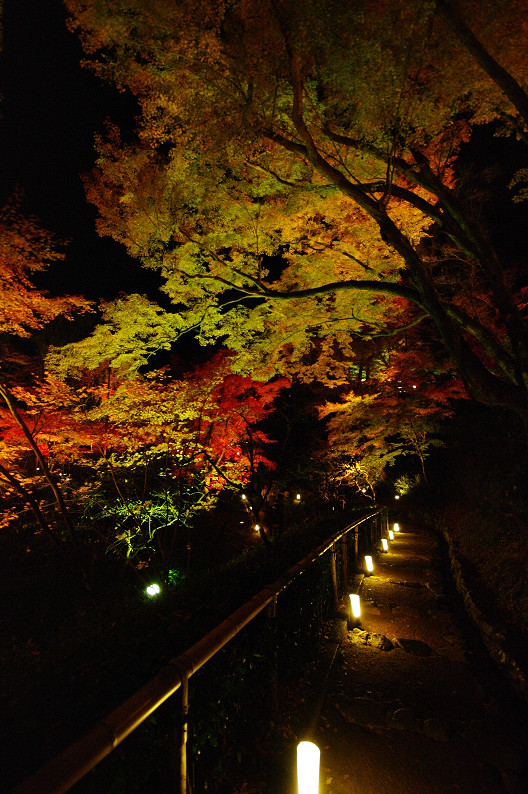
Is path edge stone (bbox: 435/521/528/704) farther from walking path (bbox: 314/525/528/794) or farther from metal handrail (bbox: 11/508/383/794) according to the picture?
metal handrail (bbox: 11/508/383/794)

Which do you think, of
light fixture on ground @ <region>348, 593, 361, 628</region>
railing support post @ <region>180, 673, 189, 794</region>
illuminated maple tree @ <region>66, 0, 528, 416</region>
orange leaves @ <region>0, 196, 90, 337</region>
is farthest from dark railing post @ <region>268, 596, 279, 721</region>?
orange leaves @ <region>0, 196, 90, 337</region>

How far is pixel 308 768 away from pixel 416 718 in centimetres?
224

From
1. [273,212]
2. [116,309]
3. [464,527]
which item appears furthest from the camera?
[464,527]

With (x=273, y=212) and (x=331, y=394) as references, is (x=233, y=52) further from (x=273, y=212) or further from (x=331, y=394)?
(x=331, y=394)

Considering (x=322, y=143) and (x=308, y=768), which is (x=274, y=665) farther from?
(x=322, y=143)

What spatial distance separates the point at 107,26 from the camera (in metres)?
5.50

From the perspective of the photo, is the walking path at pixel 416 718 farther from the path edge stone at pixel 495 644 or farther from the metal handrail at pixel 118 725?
the metal handrail at pixel 118 725

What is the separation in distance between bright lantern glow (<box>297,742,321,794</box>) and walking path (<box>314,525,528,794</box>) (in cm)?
93

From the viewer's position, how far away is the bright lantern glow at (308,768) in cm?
243

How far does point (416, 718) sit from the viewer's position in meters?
4.02

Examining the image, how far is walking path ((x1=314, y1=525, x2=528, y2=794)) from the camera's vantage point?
3.26m

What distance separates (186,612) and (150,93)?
7397 millimetres

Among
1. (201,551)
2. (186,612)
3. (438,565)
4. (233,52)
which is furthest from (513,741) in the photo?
(201,551)

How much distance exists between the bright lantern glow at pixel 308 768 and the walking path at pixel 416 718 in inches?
36.6
